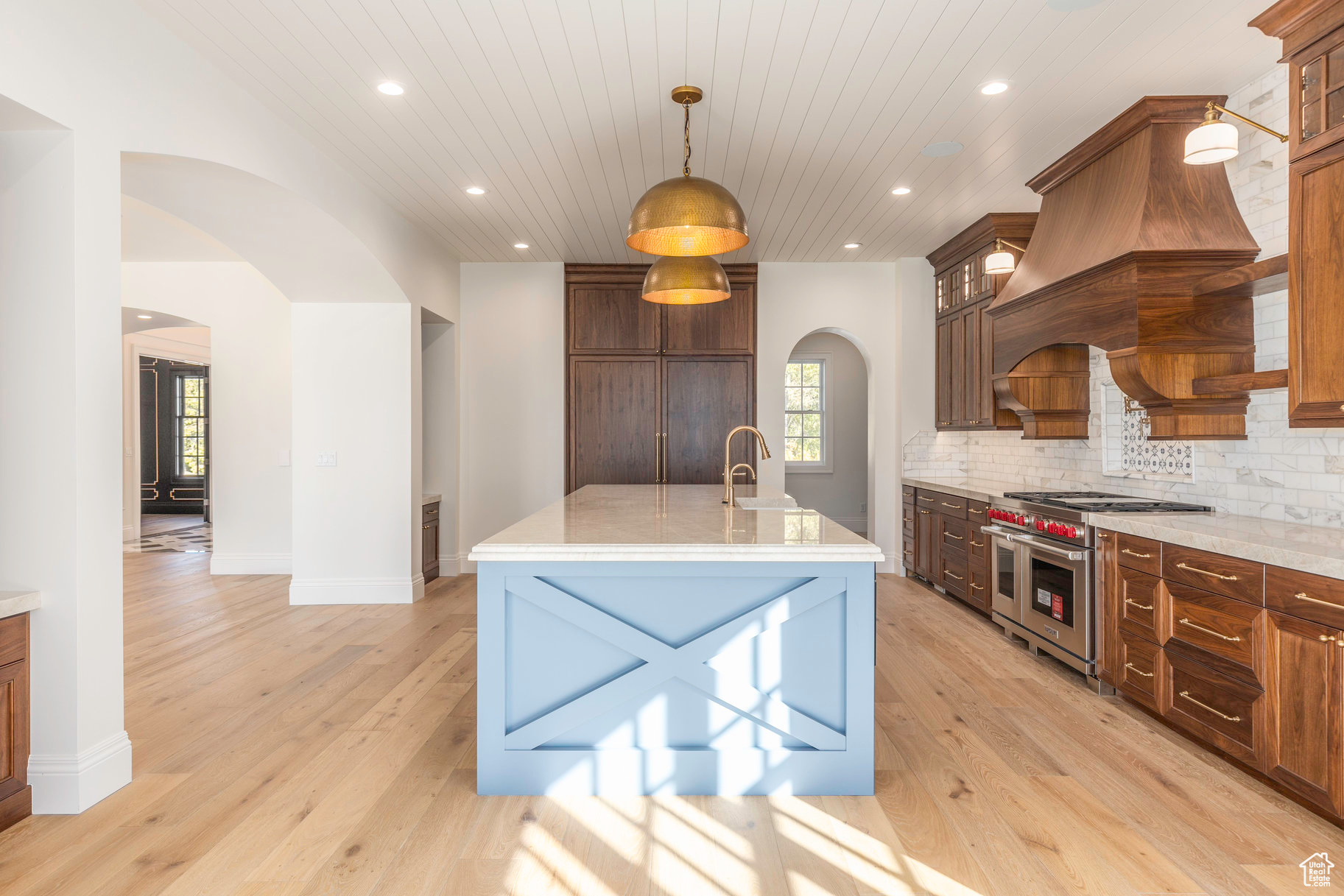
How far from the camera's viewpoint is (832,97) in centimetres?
346

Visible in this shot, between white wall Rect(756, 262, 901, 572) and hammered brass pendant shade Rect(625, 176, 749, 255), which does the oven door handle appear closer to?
hammered brass pendant shade Rect(625, 176, 749, 255)

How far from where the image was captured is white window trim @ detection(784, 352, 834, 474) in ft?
29.2

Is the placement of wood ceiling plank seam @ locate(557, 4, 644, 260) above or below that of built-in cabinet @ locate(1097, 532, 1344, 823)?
above

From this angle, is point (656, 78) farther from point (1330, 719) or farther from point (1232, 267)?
point (1330, 719)

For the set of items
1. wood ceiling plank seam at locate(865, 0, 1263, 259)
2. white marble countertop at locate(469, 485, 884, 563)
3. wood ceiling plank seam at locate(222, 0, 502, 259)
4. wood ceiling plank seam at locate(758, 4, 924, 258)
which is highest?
wood ceiling plank seam at locate(222, 0, 502, 259)

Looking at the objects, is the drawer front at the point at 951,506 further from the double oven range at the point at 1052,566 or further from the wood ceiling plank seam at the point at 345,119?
the wood ceiling plank seam at the point at 345,119

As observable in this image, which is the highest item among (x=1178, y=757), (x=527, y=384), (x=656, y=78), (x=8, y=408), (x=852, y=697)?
(x=656, y=78)

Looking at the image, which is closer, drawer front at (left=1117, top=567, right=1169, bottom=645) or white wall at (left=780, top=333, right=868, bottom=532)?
drawer front at (left=1117, top=567, right=1169, bottom=645)

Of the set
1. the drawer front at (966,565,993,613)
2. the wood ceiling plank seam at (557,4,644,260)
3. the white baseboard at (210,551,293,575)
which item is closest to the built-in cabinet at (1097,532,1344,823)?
the drawer front at (966,565,993,613)

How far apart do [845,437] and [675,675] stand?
6743 mm

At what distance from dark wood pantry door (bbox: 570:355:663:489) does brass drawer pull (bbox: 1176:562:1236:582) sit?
4.27 metres

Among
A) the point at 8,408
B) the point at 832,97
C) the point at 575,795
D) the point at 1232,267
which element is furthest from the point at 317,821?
the point at 1232,267

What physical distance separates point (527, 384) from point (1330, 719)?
18.8 ft

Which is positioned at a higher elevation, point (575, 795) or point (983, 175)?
point (983, 175)
